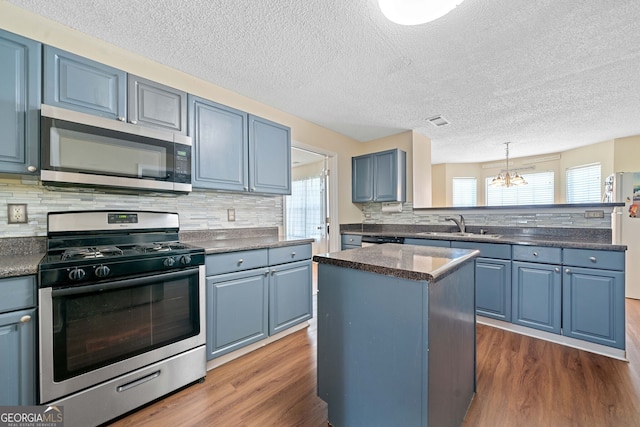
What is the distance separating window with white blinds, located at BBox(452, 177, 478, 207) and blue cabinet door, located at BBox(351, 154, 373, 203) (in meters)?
4.00

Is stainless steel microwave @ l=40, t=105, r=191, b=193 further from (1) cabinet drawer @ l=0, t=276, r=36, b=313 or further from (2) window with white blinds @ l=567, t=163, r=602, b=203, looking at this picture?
(2) window with white blinds @ l=567, t=163, r=602, b=203

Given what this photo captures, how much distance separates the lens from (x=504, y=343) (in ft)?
7.70

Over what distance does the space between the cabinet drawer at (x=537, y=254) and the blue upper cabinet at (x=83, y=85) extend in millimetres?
3447

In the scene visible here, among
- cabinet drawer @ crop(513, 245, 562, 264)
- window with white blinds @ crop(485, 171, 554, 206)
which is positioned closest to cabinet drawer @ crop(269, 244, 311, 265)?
cabinet drawer @ crop(513, 245, 562, 264)

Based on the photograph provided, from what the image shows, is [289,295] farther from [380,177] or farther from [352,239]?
[380,177]

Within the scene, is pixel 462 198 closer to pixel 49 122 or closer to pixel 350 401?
pixel 350 401

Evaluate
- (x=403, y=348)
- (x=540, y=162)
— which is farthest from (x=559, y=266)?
(x=540, y=162)

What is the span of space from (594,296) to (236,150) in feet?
10.7

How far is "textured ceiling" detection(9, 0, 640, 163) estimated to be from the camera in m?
1.58

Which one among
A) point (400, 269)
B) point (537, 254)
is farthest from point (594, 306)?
point (400, 269)

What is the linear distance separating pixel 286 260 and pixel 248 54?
5.65ft

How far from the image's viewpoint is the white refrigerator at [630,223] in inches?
130

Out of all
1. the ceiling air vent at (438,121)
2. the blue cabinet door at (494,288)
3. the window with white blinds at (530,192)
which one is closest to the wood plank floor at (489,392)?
the blue cabinet door at (494,288)

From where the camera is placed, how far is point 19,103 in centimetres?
142
